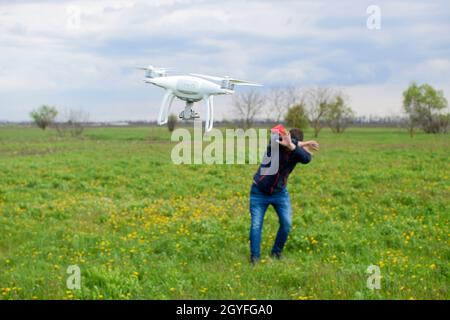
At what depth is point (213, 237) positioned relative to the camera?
35.8ft

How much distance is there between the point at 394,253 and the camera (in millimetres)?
9906

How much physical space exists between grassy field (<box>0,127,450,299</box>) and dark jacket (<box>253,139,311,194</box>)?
1.38 m

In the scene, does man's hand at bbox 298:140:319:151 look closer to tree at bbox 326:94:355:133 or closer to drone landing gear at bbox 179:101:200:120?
tree at bbox 326:94:355:133

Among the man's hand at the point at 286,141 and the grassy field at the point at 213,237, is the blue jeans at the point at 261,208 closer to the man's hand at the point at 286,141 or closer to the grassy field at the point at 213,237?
the grassy field at the point at 213,237

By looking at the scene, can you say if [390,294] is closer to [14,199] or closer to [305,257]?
[305,257]

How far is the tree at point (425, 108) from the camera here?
67625mm

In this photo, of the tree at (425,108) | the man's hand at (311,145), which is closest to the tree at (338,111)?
the man's hand at (311,145)

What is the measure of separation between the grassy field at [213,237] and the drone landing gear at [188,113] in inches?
244

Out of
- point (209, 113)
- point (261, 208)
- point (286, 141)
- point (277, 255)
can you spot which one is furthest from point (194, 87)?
point (277, 255)

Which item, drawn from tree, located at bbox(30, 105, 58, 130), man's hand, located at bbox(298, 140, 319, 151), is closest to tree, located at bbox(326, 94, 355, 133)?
man's hand, located at bbox(298, 140, 319, 151)

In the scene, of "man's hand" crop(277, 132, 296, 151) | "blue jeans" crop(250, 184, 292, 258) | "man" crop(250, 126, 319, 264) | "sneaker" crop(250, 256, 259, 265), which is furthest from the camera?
"sneaker" crop(250, 256, 259, 265)

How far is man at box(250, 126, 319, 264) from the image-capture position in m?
8.39
